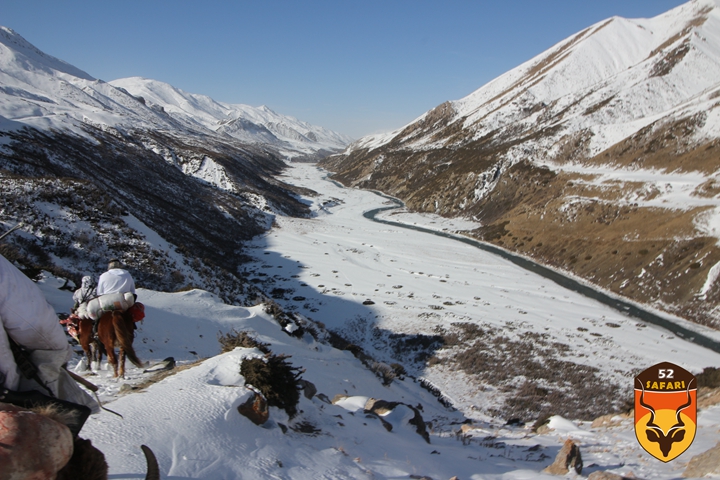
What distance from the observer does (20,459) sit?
260cm

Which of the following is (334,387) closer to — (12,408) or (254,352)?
(254,352)

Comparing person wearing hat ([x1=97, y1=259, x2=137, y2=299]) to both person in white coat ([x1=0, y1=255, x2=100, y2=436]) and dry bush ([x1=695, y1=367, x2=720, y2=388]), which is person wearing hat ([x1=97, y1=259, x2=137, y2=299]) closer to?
person in white coat ([x1=0, y1=255, x2=100, y2=436])

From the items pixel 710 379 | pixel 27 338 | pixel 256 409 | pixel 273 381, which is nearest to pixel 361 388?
pixel 273 381

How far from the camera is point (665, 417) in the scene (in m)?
8.08

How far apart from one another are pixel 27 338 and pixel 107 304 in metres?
4.40

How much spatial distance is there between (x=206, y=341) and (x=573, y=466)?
32.4 feet

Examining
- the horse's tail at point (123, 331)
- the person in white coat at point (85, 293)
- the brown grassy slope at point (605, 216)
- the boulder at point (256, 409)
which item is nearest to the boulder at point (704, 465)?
the boulder at point (256, 409)

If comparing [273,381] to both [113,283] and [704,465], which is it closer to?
[113,283]

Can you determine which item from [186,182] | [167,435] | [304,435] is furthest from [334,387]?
[186,182]

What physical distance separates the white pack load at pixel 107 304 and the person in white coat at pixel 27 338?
3936mm

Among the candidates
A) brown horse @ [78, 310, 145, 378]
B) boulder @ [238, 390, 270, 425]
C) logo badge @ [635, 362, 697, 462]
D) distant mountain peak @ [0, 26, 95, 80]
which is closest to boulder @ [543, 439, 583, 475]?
logo badge @ [635, 362, 697, 462]

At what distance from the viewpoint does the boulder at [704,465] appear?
20.9 feet

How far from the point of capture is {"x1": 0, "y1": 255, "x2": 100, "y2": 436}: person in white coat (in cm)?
290

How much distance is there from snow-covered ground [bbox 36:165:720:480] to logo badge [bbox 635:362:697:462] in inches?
10.1
